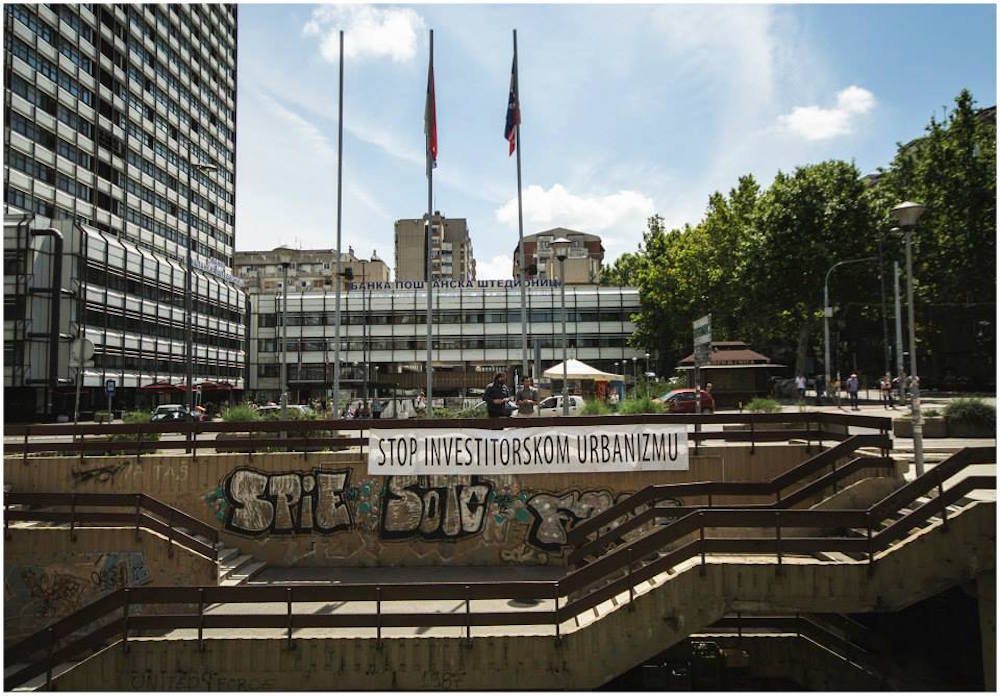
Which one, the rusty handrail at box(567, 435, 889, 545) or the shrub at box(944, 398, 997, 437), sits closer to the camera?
the rusty handrail at box(567, 435, 889, 545)

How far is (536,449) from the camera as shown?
13.9 m

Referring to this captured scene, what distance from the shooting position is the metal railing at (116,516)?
1203 centimetres

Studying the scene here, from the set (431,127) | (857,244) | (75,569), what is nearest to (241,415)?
(75,569)

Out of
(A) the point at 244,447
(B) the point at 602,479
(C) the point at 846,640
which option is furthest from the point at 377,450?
(C) the point at 846,640

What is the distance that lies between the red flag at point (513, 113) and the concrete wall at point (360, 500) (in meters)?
14.5

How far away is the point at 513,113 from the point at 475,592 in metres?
18.9

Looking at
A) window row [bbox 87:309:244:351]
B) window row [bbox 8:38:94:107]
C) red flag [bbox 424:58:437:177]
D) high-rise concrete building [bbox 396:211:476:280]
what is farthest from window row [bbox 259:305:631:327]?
red flag [bbox 424:58:437:177]

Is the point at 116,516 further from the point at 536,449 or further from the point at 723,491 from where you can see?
the point at 723,491

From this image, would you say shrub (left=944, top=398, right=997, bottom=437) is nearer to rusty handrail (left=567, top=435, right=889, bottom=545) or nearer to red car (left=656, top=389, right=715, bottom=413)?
red car (left=656, top=389, right=715, bottom=413)

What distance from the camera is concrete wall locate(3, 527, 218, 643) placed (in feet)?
39.3

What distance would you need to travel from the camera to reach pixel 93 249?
46656 mm

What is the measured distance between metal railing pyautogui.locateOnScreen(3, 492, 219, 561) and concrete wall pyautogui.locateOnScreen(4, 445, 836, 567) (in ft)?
4.95

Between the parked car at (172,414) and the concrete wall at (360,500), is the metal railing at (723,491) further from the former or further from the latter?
the parked car at (172,414)

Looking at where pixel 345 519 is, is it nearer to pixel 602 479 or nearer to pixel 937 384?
pixel 602 479
